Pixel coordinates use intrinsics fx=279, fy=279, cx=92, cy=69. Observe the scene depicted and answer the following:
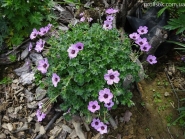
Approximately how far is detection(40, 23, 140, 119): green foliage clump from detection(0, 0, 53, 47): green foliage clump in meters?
0.56

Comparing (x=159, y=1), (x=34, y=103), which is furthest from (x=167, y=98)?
(x=34, y=103)

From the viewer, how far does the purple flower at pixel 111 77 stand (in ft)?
7.89

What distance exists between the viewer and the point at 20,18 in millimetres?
3051

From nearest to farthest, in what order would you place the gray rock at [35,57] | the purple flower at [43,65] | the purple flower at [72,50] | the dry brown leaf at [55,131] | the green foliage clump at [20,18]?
A: the purple flower at [72,50]
the purple flower at [43,65]
the dry brown leaf at [55,131]
the green foliage clump at [20,18]
the gray rock at [35,57]

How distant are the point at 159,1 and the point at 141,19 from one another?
295 mm

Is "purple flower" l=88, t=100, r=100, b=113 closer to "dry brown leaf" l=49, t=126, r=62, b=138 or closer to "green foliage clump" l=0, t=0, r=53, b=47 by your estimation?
"dry brown leaf" l=49, t=126, r=62, b=138

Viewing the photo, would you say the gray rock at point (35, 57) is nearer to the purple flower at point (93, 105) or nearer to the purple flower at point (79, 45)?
the purple flower at point (79, 45)

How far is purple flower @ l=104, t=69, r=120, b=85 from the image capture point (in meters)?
2.41

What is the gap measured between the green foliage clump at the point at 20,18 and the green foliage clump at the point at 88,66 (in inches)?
22.1

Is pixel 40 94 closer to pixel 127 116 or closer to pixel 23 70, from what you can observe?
pixel 23 70

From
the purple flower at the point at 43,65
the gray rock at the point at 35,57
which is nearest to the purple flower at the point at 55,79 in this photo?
the purple flower at the point at 43,65

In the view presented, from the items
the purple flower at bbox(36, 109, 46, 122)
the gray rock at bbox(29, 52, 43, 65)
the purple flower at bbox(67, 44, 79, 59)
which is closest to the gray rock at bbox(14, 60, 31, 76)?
the gray rock at bbox(29, 52, 43, 65)

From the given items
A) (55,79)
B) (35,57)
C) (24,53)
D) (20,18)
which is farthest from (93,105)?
(20,18)

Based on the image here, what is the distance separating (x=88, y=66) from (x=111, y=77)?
231 millimetres
